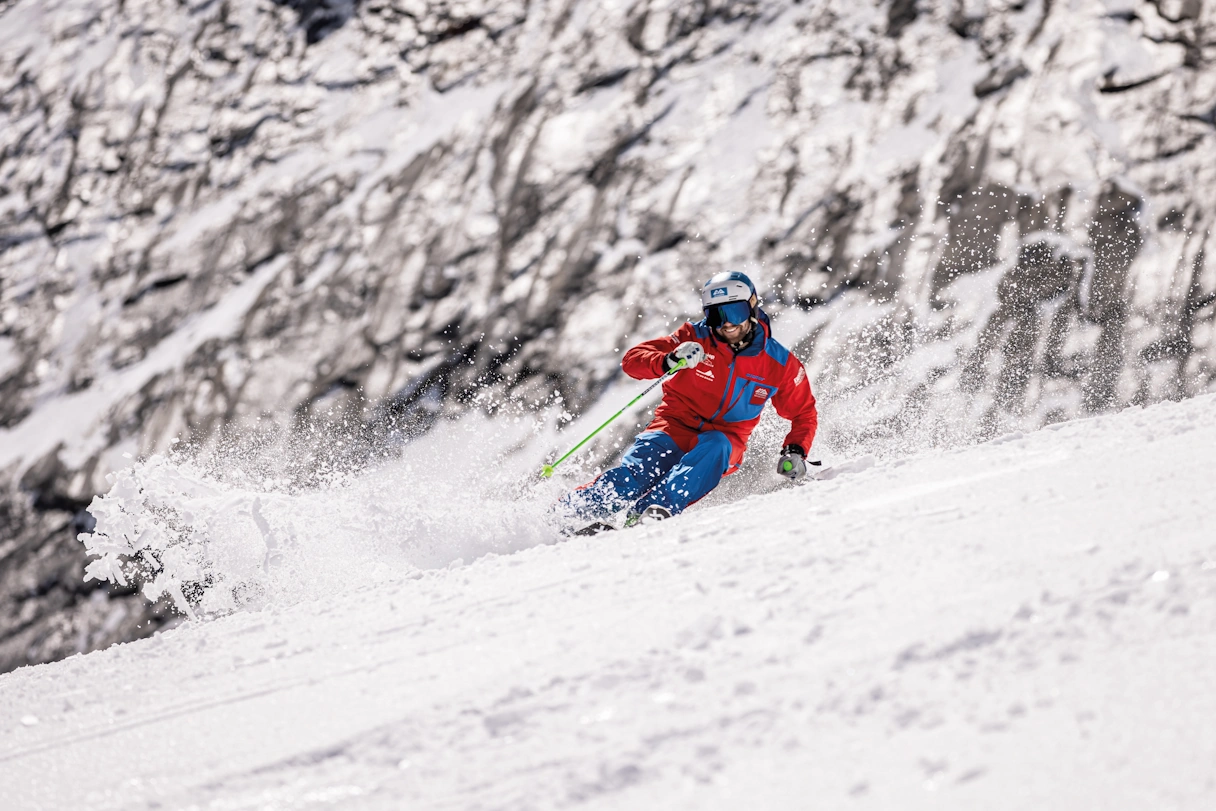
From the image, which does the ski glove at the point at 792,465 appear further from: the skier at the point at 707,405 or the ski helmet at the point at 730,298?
the ski helmet at the point at 730,298

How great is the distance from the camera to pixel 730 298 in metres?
4.48

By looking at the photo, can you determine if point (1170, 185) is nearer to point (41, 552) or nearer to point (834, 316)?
point (834, 316)

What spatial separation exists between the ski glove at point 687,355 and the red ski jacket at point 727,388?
0.16 metres

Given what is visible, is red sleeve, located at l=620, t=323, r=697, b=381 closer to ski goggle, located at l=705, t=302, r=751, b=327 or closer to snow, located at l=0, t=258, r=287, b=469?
ski goggle, located at l=705, t=302, r=751, b=327

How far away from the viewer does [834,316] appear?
8070 mm

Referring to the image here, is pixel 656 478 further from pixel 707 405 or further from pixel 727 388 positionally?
pixel 727 388

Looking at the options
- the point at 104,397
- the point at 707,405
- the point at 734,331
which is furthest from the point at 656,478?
the point at 104,397

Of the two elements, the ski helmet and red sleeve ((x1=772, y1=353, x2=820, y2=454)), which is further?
red sleeve ((x1=772, y1=353, x2=820, y2=454))

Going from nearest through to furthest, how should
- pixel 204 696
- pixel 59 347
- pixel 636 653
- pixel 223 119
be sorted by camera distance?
pixel 636 653 → pixel 204 696 → pixel 59 347 → pixel 223 119

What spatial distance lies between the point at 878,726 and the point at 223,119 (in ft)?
46.3

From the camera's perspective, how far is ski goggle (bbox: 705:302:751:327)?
4.52m

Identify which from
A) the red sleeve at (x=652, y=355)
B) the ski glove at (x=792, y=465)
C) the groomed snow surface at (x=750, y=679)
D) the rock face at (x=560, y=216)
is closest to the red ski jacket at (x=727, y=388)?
the red sleeve at (x=652, y=355)

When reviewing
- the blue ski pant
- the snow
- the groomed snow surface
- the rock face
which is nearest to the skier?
the blue ski pant

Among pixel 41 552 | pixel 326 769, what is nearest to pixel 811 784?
pixel 326 769
